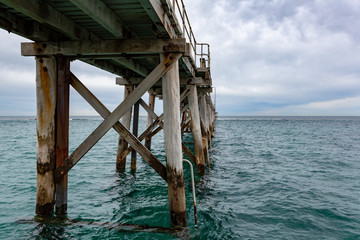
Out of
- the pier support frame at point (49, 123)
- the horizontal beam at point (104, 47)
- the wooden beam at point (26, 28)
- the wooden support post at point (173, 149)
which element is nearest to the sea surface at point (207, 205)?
the wooden support post at point (173, 149)

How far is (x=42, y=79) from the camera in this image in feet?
14.5

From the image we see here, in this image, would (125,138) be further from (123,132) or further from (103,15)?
(103,15)

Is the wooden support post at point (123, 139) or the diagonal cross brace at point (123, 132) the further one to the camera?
the wooden support post at point (123, 139)

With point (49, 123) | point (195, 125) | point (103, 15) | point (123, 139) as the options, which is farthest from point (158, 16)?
point (195, 125)

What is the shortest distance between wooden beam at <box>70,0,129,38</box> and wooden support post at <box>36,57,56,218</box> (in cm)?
137

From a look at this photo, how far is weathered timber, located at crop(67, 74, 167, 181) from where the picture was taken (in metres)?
4.32

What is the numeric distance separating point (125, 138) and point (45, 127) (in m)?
1.39

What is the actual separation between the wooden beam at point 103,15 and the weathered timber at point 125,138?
1.19m

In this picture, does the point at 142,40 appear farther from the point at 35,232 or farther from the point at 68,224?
the point at 35,232

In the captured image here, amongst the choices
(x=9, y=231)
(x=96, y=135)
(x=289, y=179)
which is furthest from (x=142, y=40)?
(x=289, y=179)

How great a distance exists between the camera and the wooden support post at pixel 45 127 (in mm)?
4391

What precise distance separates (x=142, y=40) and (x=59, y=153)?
244 centimetres

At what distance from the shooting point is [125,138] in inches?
173

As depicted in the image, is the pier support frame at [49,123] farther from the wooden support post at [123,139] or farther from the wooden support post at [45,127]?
the wooden support post at [123,139]
